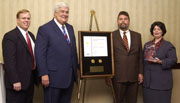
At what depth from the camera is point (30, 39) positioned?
2.43m

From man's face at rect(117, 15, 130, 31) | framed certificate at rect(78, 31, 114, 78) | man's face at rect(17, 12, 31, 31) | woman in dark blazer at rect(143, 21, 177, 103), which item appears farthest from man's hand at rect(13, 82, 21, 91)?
woman in dark blazer at rect(143, 21, 177, 103)

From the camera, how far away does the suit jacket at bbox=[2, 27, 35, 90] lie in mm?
2148

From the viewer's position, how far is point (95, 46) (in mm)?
2686

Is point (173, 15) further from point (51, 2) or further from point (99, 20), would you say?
point (51, 2)

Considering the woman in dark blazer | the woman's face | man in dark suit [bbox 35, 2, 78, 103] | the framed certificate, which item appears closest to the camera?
man in dark suit [bbox 35, 2, 78, 103]

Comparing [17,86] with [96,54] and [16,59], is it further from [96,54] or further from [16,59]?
[96,54]

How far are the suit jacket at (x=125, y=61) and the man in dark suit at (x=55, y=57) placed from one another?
27.2 inches

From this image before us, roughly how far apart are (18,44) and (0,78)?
42 cm

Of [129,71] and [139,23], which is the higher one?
[139,23]

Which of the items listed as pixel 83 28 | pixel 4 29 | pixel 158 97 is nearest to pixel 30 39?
pixel 4 29

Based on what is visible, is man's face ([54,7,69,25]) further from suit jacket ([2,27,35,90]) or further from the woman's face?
the woman's face

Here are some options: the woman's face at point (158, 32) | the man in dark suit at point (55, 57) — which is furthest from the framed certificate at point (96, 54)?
the woman's face at point (158, 32)

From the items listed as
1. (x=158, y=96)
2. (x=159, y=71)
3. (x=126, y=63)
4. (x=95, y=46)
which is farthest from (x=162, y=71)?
(x=95, y=46)

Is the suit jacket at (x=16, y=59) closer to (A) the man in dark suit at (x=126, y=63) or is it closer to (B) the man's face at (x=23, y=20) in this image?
(B) the man's face at (x=23, y=20)
